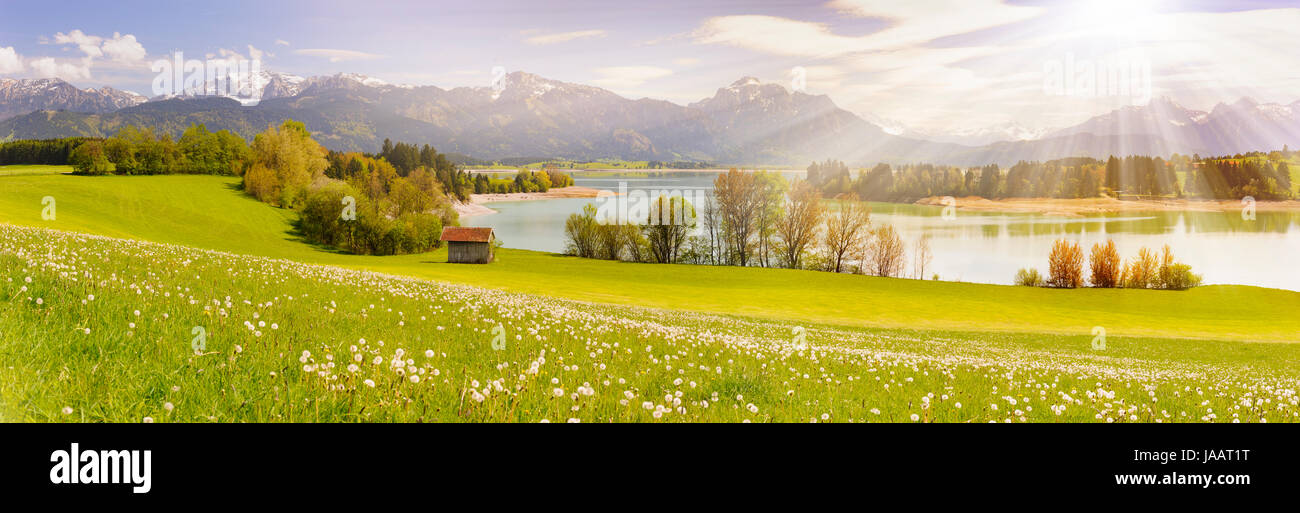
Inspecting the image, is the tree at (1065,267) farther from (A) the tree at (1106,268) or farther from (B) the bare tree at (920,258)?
(B) the bare tree at (920,258)

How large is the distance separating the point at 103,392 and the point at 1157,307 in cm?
9995

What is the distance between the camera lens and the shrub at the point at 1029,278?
9562cm

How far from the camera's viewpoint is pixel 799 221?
95.1 meters

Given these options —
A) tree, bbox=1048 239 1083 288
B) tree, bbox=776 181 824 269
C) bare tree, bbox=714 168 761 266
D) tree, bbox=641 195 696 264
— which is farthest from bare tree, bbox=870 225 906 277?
tree, bbox=641 195 696 264

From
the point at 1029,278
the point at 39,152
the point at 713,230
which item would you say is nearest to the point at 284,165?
the point at 39,152

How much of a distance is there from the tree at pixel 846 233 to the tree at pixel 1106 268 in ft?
131

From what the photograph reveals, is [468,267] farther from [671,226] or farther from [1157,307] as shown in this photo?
[1157,307]

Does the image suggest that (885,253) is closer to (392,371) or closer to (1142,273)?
(1142,273)

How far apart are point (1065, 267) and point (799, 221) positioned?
47.7 m

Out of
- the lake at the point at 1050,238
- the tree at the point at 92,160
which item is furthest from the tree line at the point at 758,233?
the tree at the point at 92,160

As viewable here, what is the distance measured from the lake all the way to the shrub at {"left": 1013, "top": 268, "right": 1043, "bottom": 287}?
11.0 ft

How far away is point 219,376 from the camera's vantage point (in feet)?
15.5
